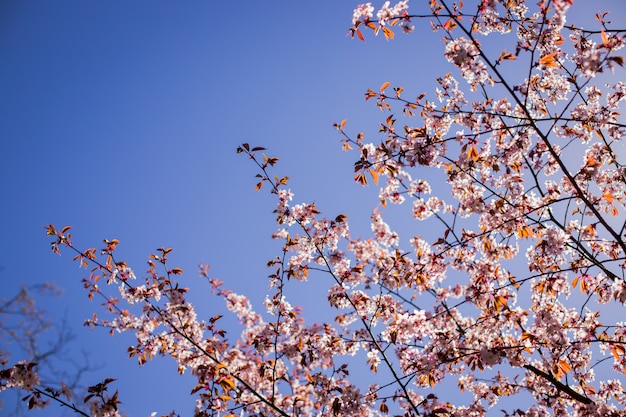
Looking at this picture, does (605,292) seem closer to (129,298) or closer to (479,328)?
(479,328)

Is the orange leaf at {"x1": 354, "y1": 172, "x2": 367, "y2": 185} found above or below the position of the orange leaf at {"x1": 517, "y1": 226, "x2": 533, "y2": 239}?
above

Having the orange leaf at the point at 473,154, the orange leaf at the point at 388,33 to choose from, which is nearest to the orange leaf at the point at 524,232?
the orange leaf at the point at 473,154

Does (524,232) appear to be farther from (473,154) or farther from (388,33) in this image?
(388,33)

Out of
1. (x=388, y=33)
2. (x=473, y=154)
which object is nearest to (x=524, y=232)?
(x=473, y=154)

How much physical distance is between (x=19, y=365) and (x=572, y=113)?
273 inches

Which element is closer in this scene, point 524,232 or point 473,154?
point 524,232

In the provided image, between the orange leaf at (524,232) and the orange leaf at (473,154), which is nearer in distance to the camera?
the orange leaf at (524,232)

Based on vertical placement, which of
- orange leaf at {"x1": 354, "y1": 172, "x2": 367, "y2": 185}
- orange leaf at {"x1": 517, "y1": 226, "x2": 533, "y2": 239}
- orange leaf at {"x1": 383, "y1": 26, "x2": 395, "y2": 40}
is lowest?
orange leaf at {"x1": 517, "y1": 226, "x2": 533, "y2": 239}

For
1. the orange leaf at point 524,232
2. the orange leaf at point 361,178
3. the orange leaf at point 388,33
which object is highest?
the orange leaf at point 388,33

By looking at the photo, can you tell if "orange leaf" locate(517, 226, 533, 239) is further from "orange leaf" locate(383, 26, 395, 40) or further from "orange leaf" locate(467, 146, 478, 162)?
"orange leaf" locate(383, 26, 395, 40)

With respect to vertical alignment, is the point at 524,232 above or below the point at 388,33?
below

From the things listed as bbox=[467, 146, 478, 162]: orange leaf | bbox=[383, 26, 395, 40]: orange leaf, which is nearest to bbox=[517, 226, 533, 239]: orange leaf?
bbox=[467, 146, 478, 162]: orange leaf

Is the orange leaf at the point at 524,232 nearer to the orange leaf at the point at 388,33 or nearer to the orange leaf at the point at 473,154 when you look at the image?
the orange leaf at the point at 473,154

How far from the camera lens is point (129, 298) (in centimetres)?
480
